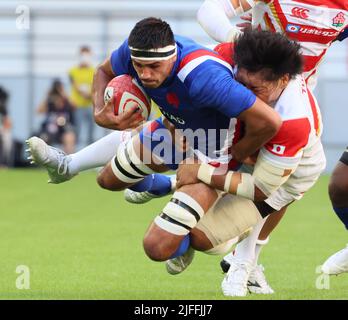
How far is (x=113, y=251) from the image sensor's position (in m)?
9.93

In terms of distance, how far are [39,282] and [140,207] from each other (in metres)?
6.21

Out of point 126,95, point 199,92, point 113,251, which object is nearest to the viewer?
point 199,92

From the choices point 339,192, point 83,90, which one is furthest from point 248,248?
point 83,90

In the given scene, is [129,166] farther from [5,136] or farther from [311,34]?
[5,136]

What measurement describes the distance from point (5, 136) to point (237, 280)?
1280cm

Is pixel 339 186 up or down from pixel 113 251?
up

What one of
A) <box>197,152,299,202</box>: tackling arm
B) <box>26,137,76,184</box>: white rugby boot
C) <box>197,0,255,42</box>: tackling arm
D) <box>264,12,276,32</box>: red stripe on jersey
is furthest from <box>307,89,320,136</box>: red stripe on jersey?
<box>26,137,76,184</box>: white rugby boot

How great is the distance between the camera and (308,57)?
7918 millimetres

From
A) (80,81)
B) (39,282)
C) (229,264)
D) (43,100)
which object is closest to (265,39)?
(229,264)

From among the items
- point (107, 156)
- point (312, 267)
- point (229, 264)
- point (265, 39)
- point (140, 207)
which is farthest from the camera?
point (140, 207)

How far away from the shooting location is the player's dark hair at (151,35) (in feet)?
22.5

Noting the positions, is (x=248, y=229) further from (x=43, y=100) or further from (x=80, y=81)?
(x=43, y=100)

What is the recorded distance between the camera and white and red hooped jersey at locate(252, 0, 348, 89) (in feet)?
25.7

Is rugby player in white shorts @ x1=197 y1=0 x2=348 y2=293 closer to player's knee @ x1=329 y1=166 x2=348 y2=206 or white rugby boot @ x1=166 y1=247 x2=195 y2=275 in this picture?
player's knee @ x1=329 y1=166 x2=348 y2=206
